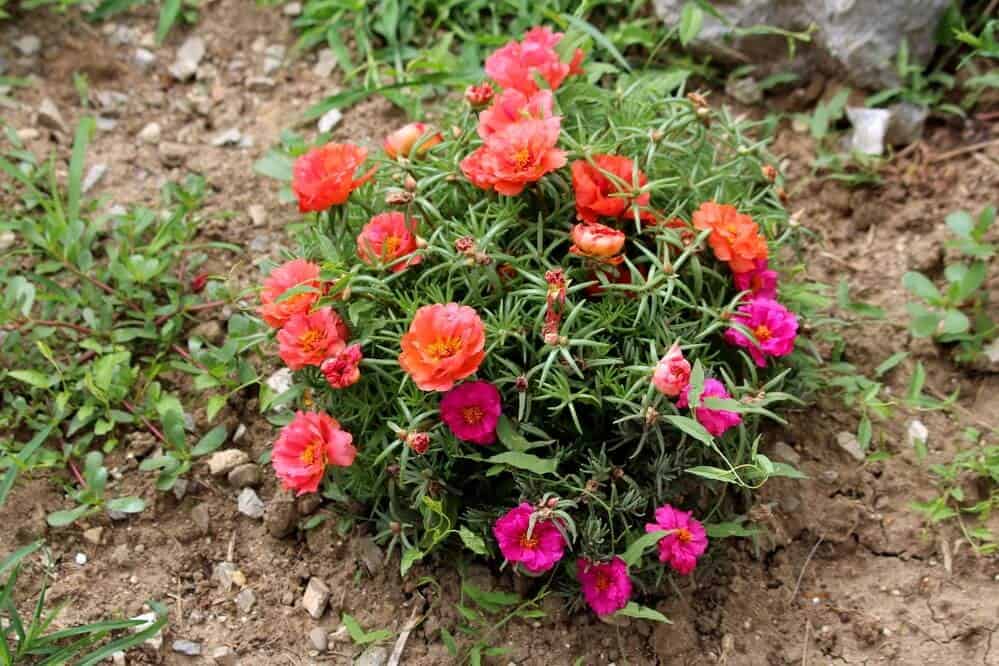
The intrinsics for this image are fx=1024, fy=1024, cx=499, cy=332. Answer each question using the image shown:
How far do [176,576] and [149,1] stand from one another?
2.24m

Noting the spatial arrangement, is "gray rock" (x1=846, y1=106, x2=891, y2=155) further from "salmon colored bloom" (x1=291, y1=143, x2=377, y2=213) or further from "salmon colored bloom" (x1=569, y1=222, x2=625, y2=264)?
"salmon colored bloom" (x1=291, y1=143, x2=377, y2=213)

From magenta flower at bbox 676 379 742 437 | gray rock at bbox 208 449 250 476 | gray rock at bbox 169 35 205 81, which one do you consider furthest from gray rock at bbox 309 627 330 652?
gray rock at bbox 169 35 205 81

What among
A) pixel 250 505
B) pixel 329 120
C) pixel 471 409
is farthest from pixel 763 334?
pixel 329 120

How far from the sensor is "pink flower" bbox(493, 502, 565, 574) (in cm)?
227

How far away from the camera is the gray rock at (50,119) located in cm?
338

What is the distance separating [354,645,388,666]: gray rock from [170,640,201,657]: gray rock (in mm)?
378

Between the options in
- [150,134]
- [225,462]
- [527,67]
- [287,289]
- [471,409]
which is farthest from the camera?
[150,134]

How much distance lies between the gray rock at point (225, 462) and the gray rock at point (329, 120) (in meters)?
1.24

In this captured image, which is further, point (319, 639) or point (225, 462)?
point (225, 462)

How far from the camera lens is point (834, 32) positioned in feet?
11.0

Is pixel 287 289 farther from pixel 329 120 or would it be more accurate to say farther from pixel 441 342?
pixel 329 120

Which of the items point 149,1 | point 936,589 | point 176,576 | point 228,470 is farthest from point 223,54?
point 936,589

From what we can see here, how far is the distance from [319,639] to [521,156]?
1.24 m

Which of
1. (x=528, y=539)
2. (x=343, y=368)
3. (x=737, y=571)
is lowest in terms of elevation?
(x=737, y=571)
